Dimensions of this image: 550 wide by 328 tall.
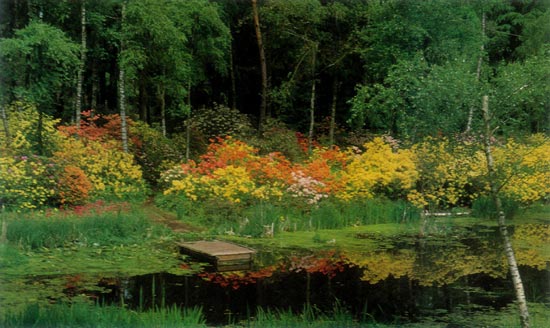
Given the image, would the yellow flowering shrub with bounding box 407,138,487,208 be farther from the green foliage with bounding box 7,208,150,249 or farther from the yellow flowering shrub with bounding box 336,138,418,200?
the green foliage with bounding box 7,208,150,249

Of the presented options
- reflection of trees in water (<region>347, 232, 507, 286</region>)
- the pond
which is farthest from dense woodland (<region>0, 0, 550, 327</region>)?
the pond

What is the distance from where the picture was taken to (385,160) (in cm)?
1474

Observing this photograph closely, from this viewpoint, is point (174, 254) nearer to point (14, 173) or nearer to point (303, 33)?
point (14, 173)

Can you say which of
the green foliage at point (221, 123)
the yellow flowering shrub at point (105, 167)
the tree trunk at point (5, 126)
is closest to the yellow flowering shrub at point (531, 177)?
the green foliage at point (221, 123)

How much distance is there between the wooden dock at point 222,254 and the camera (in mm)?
9938

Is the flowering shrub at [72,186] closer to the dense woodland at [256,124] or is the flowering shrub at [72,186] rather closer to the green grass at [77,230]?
the dense woodland at [256,124]

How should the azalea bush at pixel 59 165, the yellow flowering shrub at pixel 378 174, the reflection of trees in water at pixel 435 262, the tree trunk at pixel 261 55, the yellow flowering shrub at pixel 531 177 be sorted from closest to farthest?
the reflection of trees in water at pixel 435 262 → the azalea bush at pixel 59 165 → the yellow flowering shrub at pixel 531 177 → the yellow flowering shrub at pixel 378 174 → the tree trunk at pixel 261 55

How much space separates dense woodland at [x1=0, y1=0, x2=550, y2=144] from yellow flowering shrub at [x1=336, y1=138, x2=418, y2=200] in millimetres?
864

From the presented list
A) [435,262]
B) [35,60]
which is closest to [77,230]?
[35,60]

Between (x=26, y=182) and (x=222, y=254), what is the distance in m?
4.52

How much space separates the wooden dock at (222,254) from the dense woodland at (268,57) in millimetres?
3903

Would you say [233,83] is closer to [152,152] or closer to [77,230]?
[152,152]

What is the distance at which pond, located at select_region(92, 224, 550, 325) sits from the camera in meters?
7.95

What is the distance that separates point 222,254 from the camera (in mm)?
10016
